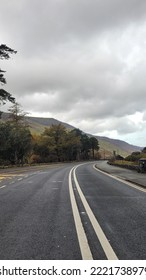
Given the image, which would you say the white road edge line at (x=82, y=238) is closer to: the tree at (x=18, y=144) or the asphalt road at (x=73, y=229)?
the asphalt road at (x=73, y=229)

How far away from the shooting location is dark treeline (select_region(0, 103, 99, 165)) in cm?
7209

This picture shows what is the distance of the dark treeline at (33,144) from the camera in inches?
2838

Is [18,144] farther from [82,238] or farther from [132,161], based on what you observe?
[82,238]

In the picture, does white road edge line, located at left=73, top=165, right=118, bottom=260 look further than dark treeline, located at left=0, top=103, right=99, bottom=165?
No

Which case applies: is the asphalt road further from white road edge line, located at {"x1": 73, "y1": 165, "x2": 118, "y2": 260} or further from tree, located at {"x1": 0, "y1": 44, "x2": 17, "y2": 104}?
tree, located at {"x1": 0, "y1": 44, "x2": 17, "y2": 104}

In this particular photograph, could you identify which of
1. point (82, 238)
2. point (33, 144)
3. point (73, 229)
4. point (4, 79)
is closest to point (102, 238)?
point (82, 238)

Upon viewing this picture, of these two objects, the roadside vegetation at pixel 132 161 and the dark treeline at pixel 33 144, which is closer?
the roadside vegetation at pixel 132 161

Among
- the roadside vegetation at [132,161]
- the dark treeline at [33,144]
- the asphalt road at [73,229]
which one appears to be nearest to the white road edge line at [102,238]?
the asphalt road at [73,229]

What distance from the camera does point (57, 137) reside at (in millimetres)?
125938

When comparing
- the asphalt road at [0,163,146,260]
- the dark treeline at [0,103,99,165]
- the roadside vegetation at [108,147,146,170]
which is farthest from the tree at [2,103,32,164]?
the asphalt road at [0,163,146,260]

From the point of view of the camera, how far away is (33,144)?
11206 centimetres

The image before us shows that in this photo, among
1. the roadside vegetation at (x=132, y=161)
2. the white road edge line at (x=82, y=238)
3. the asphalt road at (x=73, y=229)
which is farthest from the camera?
the roadside vegetation at (x=132, y=161)

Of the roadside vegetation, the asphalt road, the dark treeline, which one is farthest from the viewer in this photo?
the dark treeline
